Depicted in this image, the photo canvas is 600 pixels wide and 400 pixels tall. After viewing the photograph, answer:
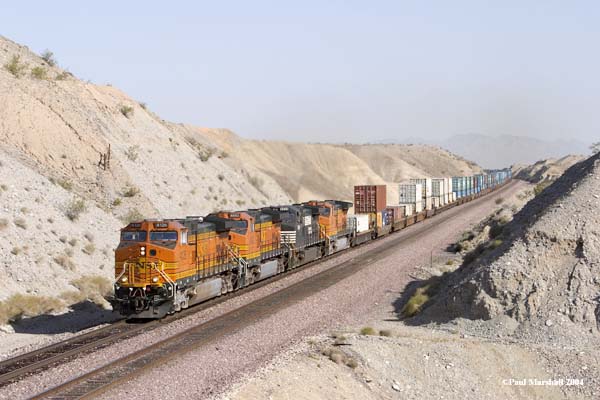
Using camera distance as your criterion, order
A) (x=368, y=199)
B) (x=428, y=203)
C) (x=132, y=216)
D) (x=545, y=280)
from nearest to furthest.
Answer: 1. (x=545, y=280)
2. (x=132, y=216)
3. (x=368, y=199)
4. (x=428, y=203)

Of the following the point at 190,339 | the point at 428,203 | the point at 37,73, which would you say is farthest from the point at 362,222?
the point at 190,339

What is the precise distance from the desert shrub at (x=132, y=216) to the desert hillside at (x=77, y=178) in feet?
0.42

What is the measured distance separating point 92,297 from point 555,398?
62.4 ft

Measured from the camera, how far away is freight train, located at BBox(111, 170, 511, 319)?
968 inches

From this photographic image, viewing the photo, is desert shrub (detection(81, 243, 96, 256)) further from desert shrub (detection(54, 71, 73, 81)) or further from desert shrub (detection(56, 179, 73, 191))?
desert shrub (detection(54, 71, 73, 81))

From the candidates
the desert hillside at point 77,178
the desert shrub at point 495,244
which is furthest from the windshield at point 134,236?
the desert shrub at point 495,244

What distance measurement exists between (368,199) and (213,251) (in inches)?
1120

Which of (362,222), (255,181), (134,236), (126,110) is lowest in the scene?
(362,222)

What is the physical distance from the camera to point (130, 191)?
43.9 meters

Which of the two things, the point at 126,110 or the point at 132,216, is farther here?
the point at 126,110

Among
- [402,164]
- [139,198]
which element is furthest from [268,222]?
[402,164]

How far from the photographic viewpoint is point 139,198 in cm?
4428

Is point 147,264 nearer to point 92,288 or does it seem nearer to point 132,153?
point 92,288

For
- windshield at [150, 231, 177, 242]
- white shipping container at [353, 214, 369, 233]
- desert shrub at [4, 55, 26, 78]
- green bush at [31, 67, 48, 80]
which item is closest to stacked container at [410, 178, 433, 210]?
white shipping container at [353, 214, 369, 233]
